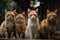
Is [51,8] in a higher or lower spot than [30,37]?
higher

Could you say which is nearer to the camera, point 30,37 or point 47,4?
A: point 30,37

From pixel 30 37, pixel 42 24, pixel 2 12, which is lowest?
pixel 30 37

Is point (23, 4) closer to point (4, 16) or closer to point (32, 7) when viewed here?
point (32, 7)

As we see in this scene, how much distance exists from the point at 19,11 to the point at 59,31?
0.57 metres

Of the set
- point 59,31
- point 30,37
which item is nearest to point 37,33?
point 30,37

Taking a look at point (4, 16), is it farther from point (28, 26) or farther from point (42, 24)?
point (42, 24)

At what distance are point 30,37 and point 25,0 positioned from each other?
50cm

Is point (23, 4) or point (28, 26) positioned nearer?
point (28, 26)

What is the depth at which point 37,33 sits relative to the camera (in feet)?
8.10

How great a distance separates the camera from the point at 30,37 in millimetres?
2465

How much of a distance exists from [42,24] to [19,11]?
341 mm

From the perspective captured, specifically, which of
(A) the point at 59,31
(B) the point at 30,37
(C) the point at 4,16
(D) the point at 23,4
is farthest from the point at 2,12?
(A) the point at 59,31

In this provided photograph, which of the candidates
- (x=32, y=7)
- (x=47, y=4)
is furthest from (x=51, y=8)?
(x=32, y=7)

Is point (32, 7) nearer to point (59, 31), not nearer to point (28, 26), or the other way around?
point (28, 26)
